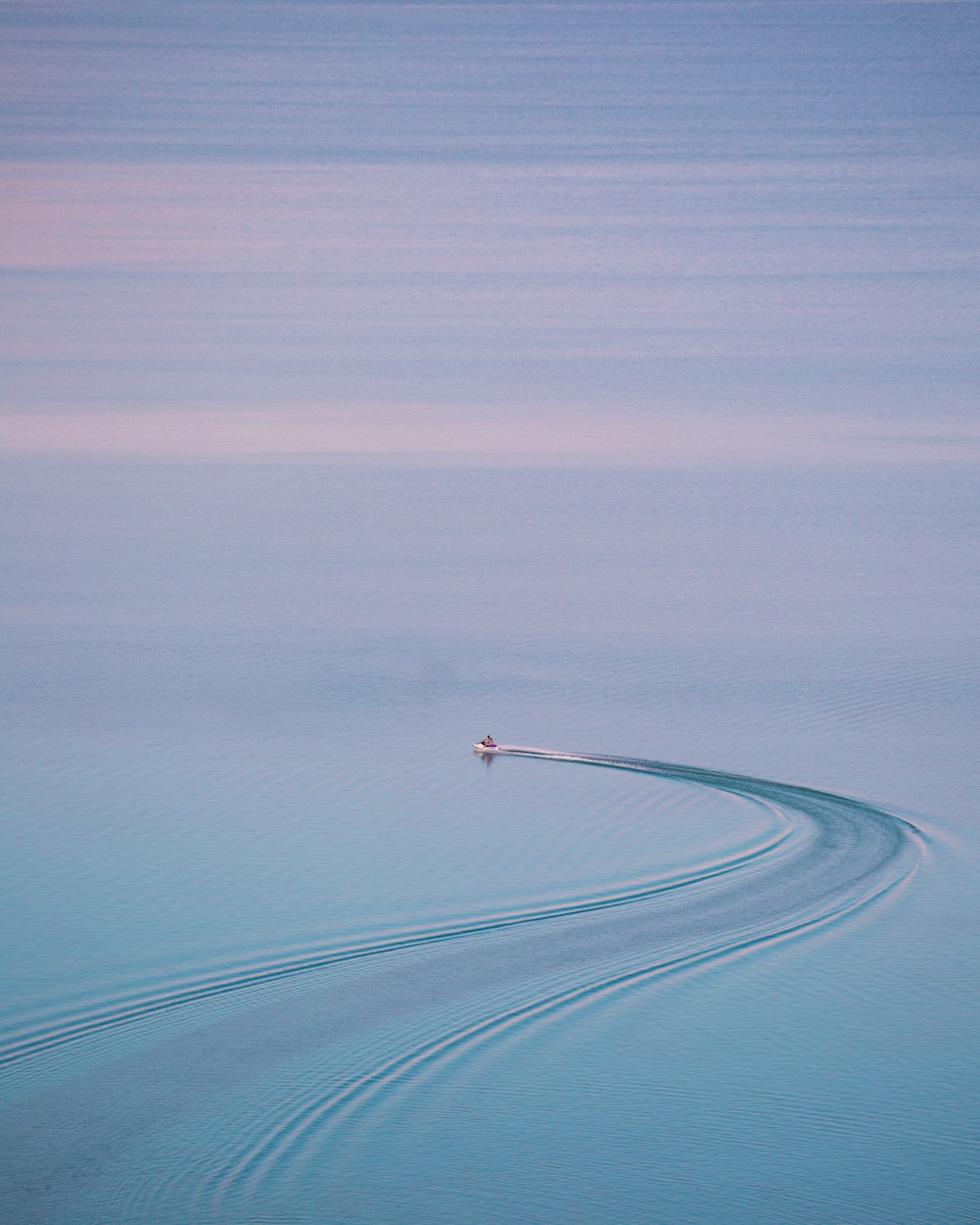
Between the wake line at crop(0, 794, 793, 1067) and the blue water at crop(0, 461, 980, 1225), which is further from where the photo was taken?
the wake line at crop(0, 794, 793, 1067)

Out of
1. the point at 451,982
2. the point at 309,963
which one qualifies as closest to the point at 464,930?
the point at 451,982

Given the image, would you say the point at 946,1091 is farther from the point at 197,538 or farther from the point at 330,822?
the point at 197,538

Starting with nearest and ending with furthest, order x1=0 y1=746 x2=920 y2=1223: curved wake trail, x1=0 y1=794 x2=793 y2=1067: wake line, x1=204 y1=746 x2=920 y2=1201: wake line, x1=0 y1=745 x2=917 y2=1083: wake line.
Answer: x1=0 y1=746 x2=920 y2=1223: curved wake trail, x1=204 y1=746 x2=920 y2=1201: wake line, x1=0 y1=794 x2=793 y2=1067: wake line, x1=0 y1=745 x2=917 y2=1083: wake line

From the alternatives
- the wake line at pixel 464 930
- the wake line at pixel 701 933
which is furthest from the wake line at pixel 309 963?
the wake line at pixel 701 933

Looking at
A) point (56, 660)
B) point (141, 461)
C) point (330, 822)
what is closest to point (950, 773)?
point (330, 822)

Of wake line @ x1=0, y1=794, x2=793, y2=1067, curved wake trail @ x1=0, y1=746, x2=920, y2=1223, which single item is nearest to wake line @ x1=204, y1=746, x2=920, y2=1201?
curved wake trail @ x1=0, y1=746, x2=920, y2=1223

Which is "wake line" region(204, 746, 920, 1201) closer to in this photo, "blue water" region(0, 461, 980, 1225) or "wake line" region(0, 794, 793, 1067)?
"blue water" region(0, 461, 980, 1225)

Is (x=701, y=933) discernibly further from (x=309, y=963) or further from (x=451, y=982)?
(x=309, y=963)
